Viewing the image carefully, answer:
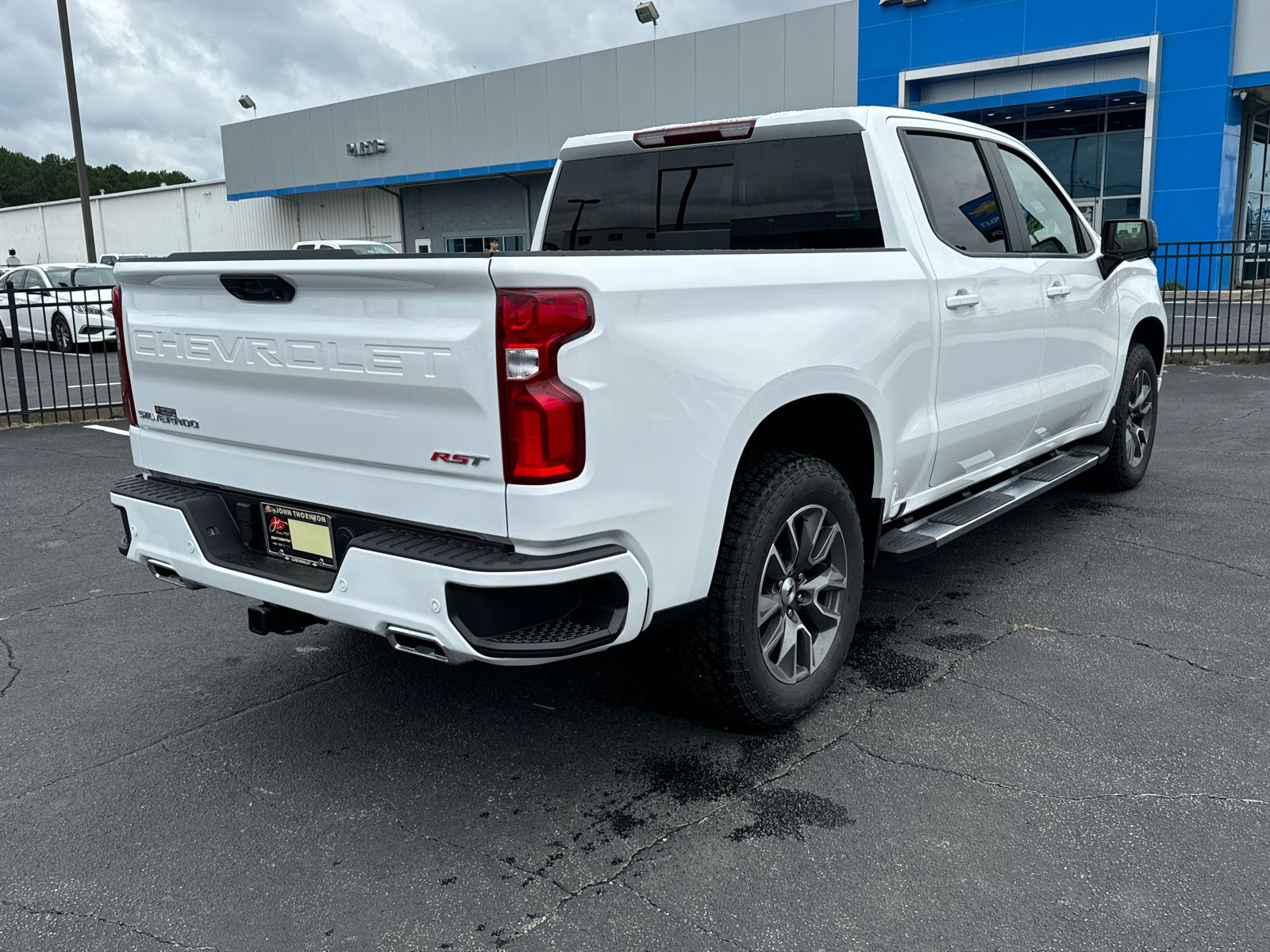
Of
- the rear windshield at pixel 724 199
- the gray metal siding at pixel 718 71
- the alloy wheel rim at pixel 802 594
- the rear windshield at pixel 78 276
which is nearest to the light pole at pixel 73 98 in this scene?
the rear windshield at pixel 78 276

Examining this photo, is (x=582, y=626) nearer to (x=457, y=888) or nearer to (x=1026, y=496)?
(x=457, y=888)

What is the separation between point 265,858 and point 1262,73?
28056 millimetres

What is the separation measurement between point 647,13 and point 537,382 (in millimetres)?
33542

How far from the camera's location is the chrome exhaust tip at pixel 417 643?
8.78ft

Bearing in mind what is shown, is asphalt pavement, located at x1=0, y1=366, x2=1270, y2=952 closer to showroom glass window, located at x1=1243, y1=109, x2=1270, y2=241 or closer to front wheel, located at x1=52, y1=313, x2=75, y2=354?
front wheel, located at x1=52, y1=313, x2=75, y2=354

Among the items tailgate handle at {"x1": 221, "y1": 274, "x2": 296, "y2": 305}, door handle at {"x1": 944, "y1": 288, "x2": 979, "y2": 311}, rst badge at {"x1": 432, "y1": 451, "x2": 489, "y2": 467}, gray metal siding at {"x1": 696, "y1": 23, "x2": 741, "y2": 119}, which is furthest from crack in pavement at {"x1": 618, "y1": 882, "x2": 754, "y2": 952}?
gray metal siding at {"x1": 696, "y1": 23, "x2": 741, "y2": 119}

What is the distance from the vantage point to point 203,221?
151 feet

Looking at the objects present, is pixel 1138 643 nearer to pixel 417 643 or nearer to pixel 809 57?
pixel 417 643

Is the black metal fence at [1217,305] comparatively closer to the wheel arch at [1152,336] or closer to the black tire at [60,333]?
the wheel arch at [1152,336]

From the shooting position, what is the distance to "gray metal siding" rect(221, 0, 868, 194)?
29.3 meters

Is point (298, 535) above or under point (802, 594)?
above

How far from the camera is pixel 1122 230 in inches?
214

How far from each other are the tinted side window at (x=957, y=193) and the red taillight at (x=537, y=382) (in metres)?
2.13

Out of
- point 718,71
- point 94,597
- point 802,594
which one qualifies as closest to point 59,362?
point 94,597
